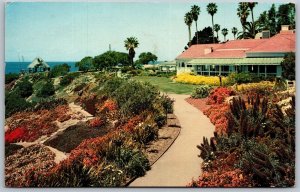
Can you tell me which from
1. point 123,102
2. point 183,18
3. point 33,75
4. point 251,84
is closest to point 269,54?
point 251,84

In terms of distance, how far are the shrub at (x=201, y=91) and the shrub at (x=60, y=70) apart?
4.01 meters

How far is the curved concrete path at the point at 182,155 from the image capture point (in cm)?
1107

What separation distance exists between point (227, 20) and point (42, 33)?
5.52m

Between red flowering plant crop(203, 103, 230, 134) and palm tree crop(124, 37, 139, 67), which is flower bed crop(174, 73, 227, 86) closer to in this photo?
red flowering plant crop(203, 103, 230, 134)

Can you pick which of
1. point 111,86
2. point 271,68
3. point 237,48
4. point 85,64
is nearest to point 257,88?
point 271,68

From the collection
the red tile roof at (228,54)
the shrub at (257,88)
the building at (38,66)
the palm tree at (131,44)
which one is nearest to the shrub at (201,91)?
the shrub at (257,88)

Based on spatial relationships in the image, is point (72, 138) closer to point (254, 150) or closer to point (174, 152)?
point (174, 152)

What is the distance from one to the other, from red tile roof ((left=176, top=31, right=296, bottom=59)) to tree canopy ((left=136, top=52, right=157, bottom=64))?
79cm

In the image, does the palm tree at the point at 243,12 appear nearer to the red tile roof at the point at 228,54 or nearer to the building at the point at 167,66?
the red tile roof at the point at 228,54

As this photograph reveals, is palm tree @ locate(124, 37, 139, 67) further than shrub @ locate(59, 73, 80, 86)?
No

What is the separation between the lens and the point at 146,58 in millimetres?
12930

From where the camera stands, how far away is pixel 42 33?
40.1ft

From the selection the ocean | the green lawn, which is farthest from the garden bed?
the green lawn

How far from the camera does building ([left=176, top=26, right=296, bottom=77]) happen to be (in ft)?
39.6
